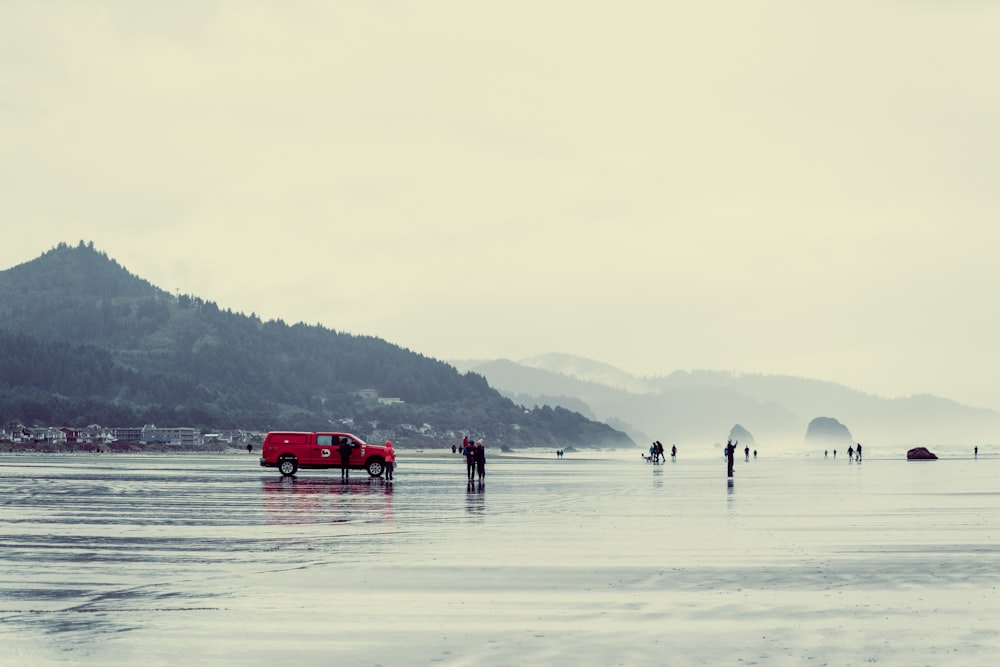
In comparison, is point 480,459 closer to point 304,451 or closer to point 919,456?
point 304,451

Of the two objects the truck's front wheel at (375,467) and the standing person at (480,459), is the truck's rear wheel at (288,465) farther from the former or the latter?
the standing person at (480,459)

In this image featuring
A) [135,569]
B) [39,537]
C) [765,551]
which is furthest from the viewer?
[39,537]

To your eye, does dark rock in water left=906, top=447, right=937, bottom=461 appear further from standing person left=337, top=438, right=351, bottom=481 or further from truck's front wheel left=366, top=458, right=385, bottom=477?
standing person left=337, top=438, right=351, bottom=481

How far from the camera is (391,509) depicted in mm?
37844

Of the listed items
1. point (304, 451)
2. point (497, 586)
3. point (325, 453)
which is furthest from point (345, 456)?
point (497, 586)

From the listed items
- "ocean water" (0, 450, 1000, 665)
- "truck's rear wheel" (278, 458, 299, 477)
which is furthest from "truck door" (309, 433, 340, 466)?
"ocean water" (0, 450, 1000, 665)

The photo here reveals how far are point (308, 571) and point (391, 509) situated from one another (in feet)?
57.0

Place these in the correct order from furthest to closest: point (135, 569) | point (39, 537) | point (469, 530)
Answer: point (469, 530) < point (39, 537) < point (135, 569)

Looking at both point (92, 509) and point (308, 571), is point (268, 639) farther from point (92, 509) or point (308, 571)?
point (92, 509)

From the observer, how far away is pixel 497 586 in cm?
1858

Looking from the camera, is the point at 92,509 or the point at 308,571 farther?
the point at 92,509

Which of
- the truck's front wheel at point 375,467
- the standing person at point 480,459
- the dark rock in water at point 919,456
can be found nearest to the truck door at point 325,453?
the truck's front wheel at point 375,467

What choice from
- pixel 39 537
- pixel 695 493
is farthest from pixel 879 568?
pixel 695 493

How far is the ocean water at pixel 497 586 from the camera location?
1332cm
